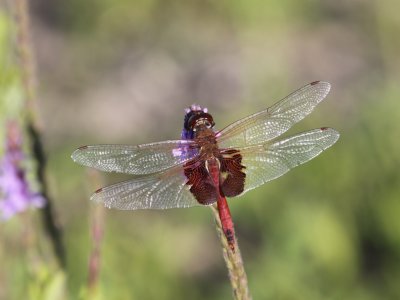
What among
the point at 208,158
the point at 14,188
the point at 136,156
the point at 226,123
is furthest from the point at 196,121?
the point at 226,123

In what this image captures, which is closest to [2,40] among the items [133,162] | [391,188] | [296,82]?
[133,162]

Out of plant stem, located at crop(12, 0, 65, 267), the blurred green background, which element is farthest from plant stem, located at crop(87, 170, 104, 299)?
plant stem, located at crop(12, 0, 65, 267)

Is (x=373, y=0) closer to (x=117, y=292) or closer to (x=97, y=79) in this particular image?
(x=97, y=79)

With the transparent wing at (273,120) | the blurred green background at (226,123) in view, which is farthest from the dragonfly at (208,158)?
the blurred green background at (226,123)

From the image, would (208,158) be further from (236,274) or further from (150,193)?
(236,274)

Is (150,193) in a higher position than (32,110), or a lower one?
lower

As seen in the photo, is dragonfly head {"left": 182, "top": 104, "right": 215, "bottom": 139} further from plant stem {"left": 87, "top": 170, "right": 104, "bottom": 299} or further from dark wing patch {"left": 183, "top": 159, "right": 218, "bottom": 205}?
plant stem {"left": 87, "top": 170, "right": 104, "bottom": 299}

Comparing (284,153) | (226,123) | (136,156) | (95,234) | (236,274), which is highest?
(226,123)
